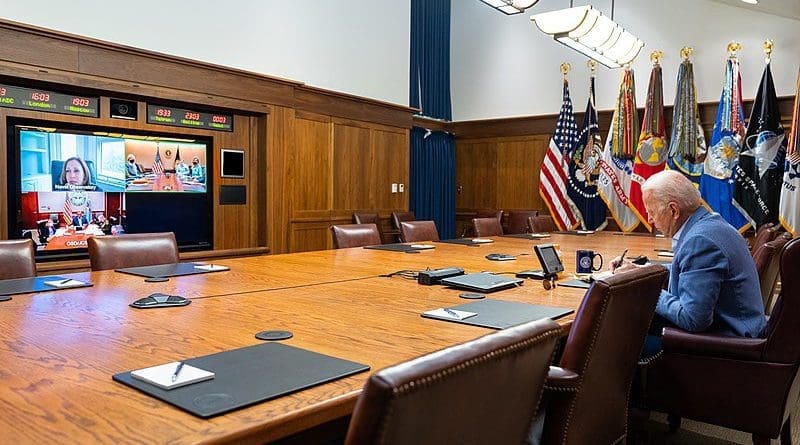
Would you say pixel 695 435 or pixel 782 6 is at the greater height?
pixel 782 6

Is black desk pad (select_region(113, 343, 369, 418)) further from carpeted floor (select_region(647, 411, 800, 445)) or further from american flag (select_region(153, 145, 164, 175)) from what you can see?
american flag (select_region(153, 145, 164, 175))

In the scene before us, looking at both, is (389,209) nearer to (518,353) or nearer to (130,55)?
(130,55)

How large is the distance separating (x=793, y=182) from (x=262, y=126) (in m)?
5.38

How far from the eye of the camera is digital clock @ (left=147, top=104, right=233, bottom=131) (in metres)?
5.22

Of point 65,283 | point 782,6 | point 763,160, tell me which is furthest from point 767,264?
point 763,160

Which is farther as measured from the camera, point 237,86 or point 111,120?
point 237,86

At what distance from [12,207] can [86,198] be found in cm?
53

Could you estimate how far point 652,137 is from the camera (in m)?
7.08

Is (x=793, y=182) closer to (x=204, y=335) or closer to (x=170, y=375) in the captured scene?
(x=204, y=335)

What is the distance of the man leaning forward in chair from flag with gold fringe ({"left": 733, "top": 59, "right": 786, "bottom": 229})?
4.65 m

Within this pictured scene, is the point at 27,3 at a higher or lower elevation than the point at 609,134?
higher

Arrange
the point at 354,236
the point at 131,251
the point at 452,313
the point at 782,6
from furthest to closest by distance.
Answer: the point at 782,6 → the point at 354,236 → the point at 131,251 → the point at 452,313

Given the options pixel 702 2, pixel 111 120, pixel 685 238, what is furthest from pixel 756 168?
pixel 111 120

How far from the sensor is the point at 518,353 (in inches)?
36.2
